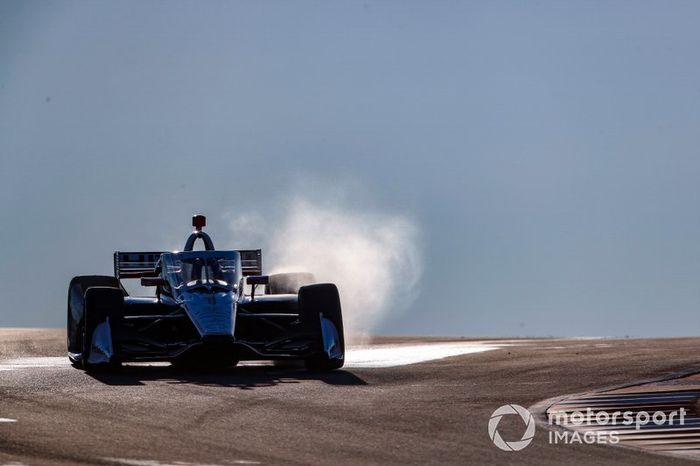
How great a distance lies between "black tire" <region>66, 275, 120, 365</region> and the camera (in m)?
22.4

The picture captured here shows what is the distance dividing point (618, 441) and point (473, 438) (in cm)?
134

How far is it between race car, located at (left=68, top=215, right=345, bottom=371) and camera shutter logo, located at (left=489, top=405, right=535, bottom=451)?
257 inches

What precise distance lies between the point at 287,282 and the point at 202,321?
5328mm

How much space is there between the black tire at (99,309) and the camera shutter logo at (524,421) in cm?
788

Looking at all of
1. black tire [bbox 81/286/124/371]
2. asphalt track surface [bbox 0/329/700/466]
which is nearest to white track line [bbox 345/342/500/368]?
asphalt track surface [bbox 0/329/700/466]

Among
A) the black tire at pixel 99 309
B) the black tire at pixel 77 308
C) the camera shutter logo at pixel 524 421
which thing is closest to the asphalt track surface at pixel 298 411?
the camera shutter logo at pixel 524 421

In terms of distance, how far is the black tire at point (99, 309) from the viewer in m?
20.3

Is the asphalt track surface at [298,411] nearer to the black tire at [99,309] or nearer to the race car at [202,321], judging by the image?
the race car at [202,321]

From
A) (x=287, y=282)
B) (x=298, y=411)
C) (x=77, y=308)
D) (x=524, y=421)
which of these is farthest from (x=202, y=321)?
(x=524, y=421)

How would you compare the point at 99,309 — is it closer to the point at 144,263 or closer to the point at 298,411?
the point at 144,263

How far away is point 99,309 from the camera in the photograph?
20.5 metres

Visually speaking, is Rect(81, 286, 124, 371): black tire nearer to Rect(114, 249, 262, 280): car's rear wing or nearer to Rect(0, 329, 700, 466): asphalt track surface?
Rect(0, 329, 700, 466): asphalt track surface

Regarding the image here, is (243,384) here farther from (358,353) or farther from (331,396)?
(358,353)

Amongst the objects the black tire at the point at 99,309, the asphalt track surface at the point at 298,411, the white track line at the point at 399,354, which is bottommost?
the white track line at the point at 399,354
